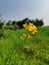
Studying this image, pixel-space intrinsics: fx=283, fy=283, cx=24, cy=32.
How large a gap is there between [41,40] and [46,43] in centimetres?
70

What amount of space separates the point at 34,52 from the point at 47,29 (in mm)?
5714

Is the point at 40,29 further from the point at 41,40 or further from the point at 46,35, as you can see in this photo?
the point at 41,40

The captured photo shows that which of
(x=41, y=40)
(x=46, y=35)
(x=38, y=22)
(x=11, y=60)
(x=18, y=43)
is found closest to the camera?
(x=11, y=60)

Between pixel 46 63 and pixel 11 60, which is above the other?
Answer: pixel 11 60

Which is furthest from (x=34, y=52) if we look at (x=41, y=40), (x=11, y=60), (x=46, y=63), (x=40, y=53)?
(x=11, y=60)

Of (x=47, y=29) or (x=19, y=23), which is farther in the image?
(x=19, y=23)

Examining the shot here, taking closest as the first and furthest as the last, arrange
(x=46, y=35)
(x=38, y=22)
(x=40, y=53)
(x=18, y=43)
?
(x=40, y=53), (x=18, y=43), (x=46, y=35), (x=38, y=22)

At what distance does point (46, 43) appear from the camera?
13.0m

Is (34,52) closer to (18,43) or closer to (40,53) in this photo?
(40,53)

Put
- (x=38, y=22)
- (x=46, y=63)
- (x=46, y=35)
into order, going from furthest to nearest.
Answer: (x=38, y=22), (x=46, y=35), (x=46, y=63)

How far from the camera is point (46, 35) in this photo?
1538 centimetres

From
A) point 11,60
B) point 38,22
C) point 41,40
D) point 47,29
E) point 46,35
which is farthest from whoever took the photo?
point 38,22

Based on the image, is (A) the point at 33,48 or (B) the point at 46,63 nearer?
(B) the point at 46,63

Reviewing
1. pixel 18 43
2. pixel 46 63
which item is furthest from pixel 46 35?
pixel 46 63
